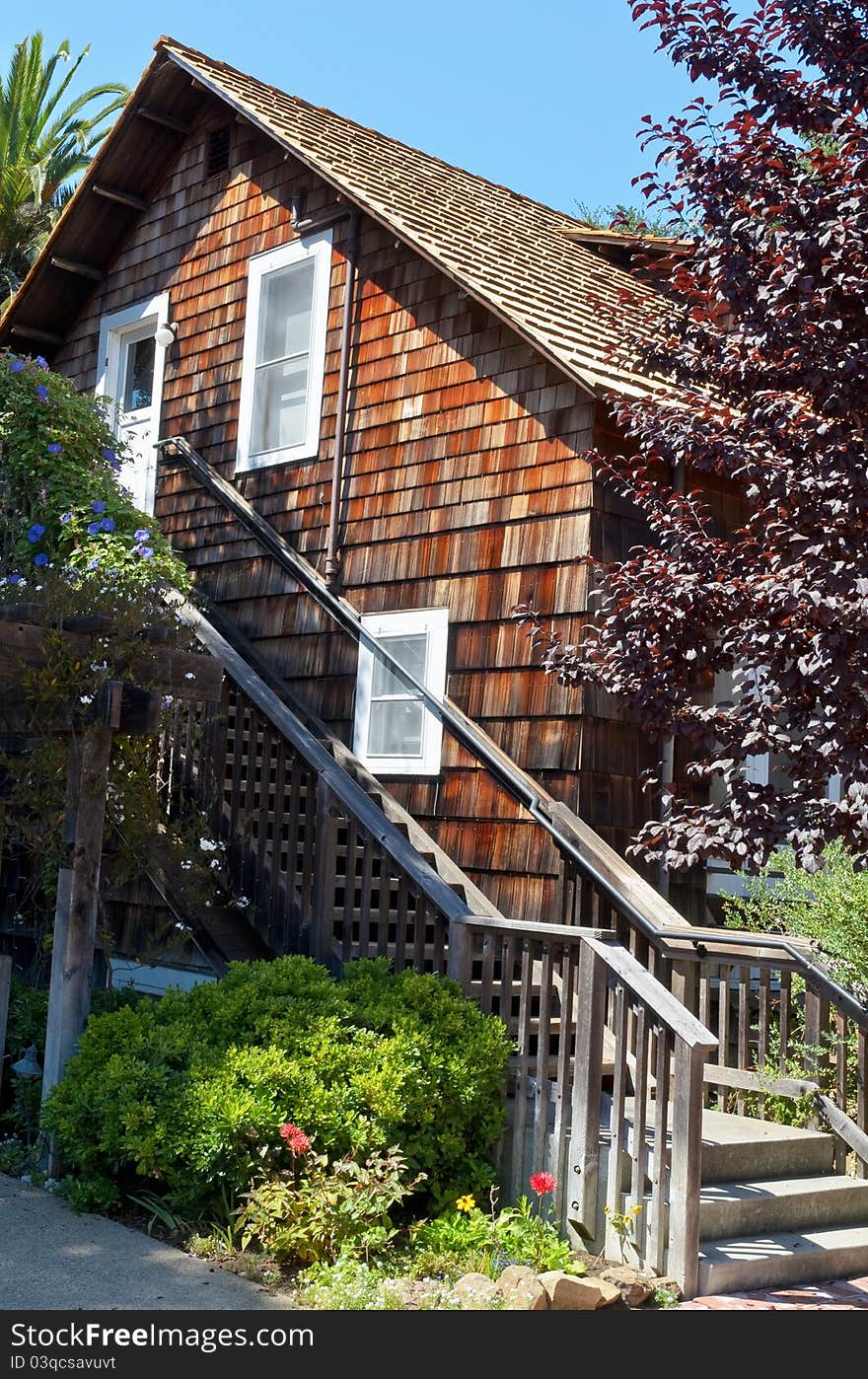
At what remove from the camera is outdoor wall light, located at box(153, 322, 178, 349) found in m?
12.0

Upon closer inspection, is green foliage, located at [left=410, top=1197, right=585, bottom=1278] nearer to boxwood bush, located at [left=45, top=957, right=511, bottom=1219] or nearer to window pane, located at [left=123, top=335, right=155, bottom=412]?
boxwood bush, located at [left=45, top=957, right=511, bottom=1219]

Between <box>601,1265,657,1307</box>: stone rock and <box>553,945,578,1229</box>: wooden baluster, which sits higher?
<box>553,945,578,1229</box>: wooden baluster

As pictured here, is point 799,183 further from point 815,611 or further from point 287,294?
point 287,294

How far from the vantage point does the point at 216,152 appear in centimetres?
1206

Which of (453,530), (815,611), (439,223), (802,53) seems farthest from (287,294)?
(815,611)

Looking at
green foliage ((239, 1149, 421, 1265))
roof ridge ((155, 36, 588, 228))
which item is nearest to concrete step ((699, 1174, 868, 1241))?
green foliage ((239, 1149, 421, 1265))

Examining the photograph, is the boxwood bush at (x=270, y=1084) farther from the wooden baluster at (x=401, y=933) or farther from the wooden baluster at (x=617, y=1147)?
the wooden baluster at (x=617, y=1147)

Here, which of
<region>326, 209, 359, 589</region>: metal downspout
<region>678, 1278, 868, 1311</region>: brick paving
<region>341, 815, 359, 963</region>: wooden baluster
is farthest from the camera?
<region>326, 209, 359, 589</region>: metal downspout

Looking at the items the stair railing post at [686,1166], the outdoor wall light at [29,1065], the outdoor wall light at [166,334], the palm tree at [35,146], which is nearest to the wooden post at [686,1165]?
the stair railing post at [686,1166]

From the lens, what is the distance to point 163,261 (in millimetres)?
12359

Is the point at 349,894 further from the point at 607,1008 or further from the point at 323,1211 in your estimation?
the point at 323,1211

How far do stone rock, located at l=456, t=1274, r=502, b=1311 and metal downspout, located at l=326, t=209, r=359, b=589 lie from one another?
235 inches

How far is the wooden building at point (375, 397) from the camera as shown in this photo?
26.7 feet

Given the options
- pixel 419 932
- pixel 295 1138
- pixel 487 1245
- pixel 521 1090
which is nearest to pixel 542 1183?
pixel 487 1245
